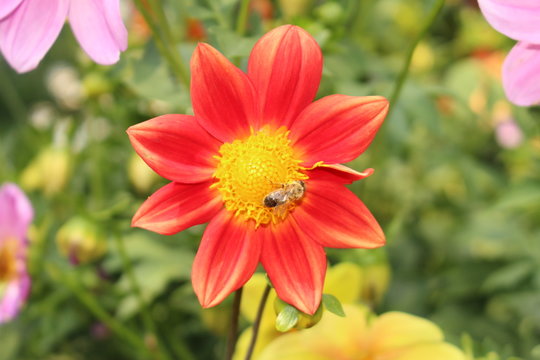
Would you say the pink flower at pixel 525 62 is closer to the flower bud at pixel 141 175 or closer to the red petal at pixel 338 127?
the red petal at pixel 338 127

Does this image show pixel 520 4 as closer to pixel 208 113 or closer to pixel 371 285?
pixel 208 113

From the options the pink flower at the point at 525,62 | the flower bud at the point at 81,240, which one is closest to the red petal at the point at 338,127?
the pink flower at the point at 525,62

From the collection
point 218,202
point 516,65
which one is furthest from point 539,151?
point 218,202

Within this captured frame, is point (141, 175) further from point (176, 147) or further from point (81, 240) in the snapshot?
point (176, 147)

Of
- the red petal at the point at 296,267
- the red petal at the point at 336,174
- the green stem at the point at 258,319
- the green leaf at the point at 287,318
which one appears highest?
the red petal at the point at 336,174

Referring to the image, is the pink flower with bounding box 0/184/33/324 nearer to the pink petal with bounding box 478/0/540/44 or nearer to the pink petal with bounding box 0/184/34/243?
the pink petal with bounding box 0/184/34/243
